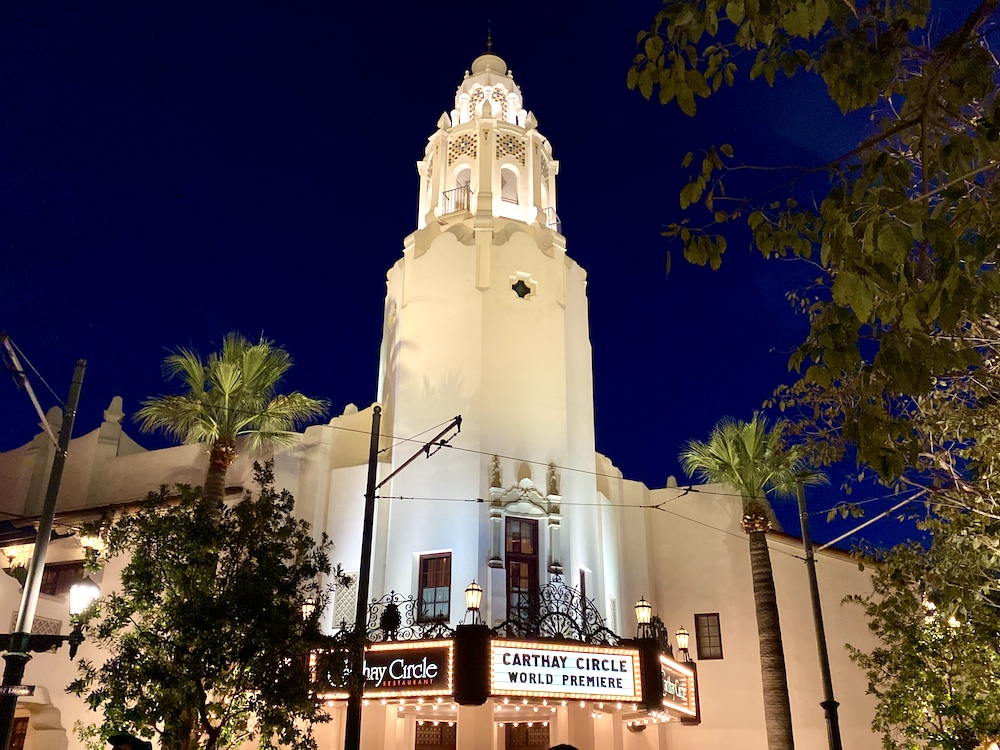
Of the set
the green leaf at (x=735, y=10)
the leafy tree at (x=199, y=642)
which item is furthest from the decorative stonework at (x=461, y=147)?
the green leaf at (x=735, y=10)

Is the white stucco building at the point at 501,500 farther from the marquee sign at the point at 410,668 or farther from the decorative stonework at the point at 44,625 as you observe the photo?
the marquee sign at the point at 410,668

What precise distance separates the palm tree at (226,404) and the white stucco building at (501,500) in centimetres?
324

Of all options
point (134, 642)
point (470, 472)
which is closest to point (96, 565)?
point (134, 642)

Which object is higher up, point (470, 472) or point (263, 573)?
point (470, 472)

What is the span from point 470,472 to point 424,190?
11.1 metres

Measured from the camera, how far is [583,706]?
22969 mm

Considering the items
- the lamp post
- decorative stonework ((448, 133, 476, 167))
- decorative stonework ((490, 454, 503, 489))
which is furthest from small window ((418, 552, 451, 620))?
decorative stonework ((448, 133, 476, 167))

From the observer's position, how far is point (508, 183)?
31.3m

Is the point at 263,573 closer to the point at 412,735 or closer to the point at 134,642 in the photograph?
the point at 134,642

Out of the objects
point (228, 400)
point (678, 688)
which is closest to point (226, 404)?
point (228, 400)

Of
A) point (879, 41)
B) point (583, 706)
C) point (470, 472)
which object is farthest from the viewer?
point (470, 472)

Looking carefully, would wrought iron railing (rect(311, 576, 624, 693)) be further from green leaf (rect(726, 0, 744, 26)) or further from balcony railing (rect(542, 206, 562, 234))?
green leaf (rect(726, 0, 744, 26))

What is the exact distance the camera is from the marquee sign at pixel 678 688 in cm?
2286

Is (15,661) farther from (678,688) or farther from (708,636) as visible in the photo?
(708,636)
